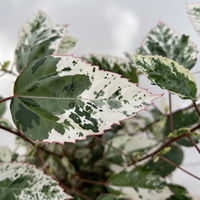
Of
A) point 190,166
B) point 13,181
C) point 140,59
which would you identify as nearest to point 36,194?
point 13,181

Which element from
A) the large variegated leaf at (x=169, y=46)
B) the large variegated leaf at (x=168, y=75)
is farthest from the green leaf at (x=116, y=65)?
the large variegated leaf at (x=168, y=75)

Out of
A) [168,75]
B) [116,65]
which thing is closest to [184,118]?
[116,65]

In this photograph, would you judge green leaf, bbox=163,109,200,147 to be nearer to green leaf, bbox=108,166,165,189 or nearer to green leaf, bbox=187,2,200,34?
green leaf, bbox=108,166,165,189

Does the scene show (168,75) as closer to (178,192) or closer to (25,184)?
(25,184)

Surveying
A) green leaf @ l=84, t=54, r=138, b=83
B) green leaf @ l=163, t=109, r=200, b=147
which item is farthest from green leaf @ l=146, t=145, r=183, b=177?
green leaf @ l=84, t=54, r=138, b=83

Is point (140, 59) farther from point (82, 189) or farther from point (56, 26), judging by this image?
point (82, 189)

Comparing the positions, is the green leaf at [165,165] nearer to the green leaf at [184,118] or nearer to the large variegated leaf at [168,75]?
the green leaf at [184,118]

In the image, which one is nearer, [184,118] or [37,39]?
[37,39]
